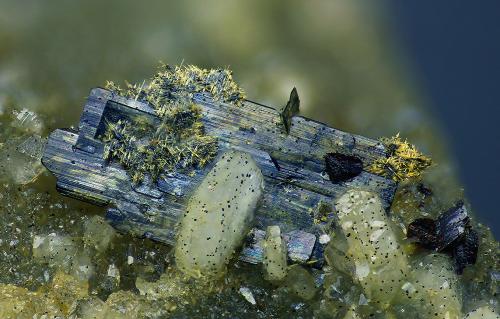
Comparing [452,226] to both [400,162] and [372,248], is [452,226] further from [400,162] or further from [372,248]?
[372,248]

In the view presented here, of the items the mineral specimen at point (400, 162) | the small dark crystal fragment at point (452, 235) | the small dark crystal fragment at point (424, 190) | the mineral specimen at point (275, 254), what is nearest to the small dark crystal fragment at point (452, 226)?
the small dark crystal fragment at point (452, 235)

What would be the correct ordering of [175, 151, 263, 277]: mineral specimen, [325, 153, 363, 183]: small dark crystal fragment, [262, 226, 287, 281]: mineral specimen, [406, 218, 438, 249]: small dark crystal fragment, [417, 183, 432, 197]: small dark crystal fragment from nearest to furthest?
[175, 151, 263, 277]: mineral specimen, [262, 226, 287, 281]: mineral specimen, [325, 153, 363, 183]: small dark crystal fragment, [406, 218, 438, 249]: small dark crystal fragment, [417, 183, 432, 197]: small dark crystal fragment

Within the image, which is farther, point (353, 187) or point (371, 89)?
point (371, 89)

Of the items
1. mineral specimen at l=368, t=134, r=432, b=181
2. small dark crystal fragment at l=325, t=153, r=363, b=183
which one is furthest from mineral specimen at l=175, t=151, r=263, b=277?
mineral specimen at l=368, t=134, r=432, b=181

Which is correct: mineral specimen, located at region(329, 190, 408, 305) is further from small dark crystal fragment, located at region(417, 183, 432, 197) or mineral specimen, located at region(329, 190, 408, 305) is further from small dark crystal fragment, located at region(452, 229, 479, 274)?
small dark crystal fragment, located at region(417, 183, 432, 197)

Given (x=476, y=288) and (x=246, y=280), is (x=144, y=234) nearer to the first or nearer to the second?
(x=246, y=280)

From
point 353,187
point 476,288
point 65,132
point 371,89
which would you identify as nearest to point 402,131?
point 371,89
